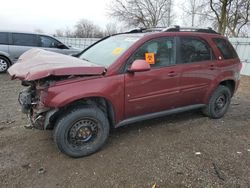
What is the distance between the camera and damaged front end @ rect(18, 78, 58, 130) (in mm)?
3076

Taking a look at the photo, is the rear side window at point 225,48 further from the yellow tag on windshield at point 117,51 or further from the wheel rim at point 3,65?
the wheel rim at point 3,65

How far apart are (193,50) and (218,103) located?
135 cm

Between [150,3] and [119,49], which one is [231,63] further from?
[150,3]

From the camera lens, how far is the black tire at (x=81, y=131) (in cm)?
316

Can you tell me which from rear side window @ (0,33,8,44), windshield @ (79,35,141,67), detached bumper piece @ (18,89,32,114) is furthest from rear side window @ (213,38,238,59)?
rear side window @ (0,33,8,44)

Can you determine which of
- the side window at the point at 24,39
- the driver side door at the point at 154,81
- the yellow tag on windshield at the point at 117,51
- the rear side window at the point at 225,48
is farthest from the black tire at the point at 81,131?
the side window at the point at 24,39

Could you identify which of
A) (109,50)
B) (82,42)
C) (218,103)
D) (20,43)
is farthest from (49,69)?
(82,42)

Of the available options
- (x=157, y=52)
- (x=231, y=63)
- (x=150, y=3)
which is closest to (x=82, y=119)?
(x=157, y=52)

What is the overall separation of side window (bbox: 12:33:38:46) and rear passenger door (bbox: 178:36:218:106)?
26.5ft

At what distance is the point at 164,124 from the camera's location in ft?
→ 14.8

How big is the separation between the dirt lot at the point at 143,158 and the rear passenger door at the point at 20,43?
20.2 ft

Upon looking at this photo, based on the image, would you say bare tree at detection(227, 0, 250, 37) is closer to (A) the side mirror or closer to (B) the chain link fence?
(B) the chain link fence

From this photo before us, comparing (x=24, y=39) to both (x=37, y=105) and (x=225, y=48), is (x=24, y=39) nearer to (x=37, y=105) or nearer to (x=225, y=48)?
(x=37, y=105)

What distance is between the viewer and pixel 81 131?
10.9ft
